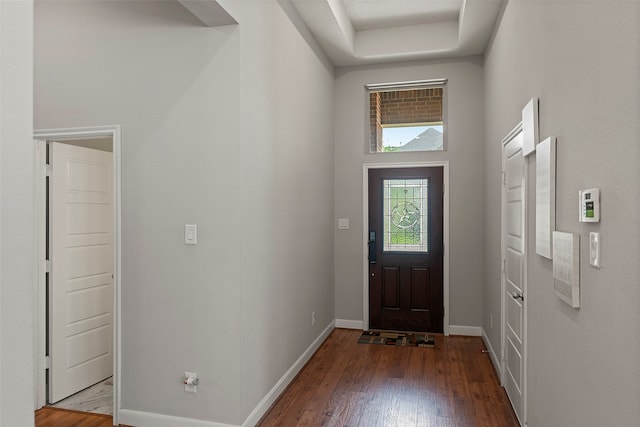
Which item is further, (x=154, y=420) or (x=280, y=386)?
(x=280, y=386)

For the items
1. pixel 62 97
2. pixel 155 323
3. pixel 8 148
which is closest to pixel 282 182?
pixel 155 323

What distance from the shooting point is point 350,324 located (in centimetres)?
505

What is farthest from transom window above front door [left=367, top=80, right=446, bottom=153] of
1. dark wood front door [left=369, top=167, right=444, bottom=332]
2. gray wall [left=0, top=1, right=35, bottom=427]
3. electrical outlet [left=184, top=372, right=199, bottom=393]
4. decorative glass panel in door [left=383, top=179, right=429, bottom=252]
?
gray wall [left=0, top=1, right=35, bottom=427]

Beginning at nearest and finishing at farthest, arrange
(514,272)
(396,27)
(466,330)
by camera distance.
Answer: (514,272) → (396,27) → (466,330)

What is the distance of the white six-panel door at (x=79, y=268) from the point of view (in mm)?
3092

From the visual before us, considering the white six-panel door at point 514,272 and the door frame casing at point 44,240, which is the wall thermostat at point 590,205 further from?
the door frame casing at point 44,240

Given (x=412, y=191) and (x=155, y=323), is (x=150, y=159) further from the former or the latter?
(x=412, y=191)

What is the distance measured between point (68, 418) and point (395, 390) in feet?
7.65

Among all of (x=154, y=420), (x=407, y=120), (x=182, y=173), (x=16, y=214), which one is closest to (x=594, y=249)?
(x=16, y=214)

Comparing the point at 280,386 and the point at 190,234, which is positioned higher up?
the point at 190,234

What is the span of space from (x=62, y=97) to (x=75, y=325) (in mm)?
1701

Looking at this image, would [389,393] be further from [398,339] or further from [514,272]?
[398,339]

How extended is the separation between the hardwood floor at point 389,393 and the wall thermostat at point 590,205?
184 centimetres

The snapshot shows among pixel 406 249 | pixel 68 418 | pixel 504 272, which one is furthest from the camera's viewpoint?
pixel 406 249
